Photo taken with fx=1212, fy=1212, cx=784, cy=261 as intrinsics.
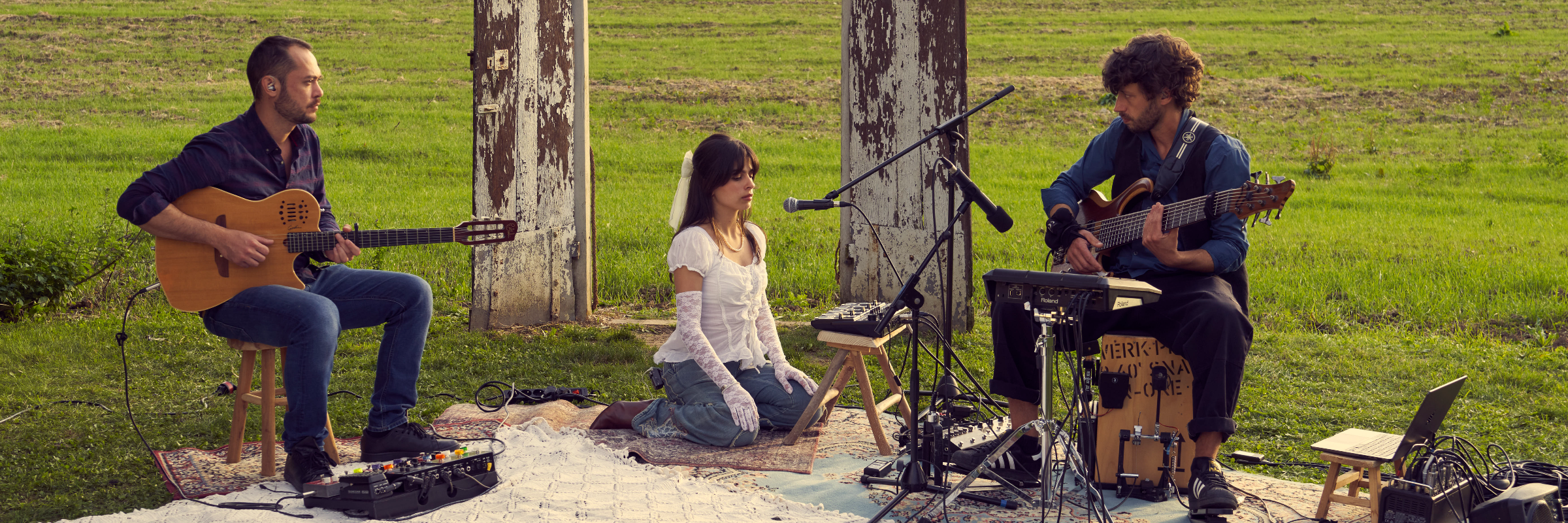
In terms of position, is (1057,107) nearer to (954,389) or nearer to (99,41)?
(954,389)

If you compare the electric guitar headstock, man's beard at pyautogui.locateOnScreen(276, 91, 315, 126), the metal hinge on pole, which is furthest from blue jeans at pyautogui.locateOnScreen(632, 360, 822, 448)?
the metal hinge on pole

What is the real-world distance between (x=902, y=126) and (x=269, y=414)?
13.2ft

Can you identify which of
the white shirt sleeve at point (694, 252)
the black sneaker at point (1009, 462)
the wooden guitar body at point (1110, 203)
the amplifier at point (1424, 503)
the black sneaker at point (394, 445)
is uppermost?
the wooden guitar body at point (1110, 203)

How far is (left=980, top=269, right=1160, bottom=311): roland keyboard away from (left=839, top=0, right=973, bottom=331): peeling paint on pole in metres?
2.92

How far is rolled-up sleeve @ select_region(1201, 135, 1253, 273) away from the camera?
477 cm

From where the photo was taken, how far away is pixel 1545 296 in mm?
8438

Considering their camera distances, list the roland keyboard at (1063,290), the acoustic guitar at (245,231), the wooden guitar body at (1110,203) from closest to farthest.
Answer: the roland keyboard at (1063,290), the acoustic guitar at (245,231), the wooden guitar body at (1110,203)

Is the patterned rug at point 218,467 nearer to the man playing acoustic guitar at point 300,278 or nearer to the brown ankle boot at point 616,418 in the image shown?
the man playing acoustic guitar at point 300,278

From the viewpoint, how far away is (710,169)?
5.20m

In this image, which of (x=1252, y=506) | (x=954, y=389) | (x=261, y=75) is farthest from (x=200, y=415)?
(x=1252, y=506)

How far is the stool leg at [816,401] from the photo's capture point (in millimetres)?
5059

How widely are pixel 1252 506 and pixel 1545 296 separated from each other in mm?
5343

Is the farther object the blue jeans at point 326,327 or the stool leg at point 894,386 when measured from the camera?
the stool leg at point 894,386

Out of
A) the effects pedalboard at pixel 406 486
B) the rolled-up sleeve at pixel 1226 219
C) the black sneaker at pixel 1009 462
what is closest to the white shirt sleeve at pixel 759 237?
the black sneaker at pixel 1009 462
